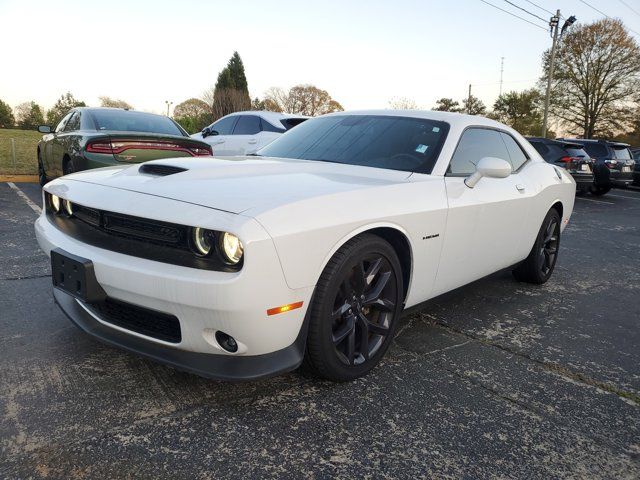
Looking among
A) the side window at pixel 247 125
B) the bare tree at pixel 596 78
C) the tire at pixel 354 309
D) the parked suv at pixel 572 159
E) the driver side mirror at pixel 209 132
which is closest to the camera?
the tire at pixel 354 309

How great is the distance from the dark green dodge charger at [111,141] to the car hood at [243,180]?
Answer: 10.1ft

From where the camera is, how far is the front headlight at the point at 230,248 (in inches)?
76.2

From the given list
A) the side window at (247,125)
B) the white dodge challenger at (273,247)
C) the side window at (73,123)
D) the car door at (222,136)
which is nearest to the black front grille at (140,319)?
the white dodge challenger at (273,247)

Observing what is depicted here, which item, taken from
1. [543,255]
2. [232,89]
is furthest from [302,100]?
[543,255]

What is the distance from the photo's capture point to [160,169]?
259 centimetres

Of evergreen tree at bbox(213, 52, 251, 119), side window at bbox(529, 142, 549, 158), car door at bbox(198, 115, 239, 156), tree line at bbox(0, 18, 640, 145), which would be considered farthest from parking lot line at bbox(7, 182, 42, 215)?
evergreen tree at bbox(213, 52, 251, 119)

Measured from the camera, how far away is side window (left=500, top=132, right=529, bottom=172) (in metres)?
3.96

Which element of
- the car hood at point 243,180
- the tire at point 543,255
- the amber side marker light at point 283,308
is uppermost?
the car hood at point 243,180

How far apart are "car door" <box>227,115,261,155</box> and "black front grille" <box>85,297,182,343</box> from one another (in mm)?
7153

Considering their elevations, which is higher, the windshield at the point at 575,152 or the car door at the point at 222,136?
the car door at the point at 222,136

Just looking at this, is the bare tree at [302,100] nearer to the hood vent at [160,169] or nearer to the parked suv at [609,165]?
the parked suv at [609,165]

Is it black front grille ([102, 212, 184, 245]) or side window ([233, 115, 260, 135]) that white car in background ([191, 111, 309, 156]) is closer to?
side window ([233, 115, 260, 135])

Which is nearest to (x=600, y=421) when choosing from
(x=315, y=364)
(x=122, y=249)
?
(x=315, y=364)

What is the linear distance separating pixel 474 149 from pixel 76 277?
99.2 inches
